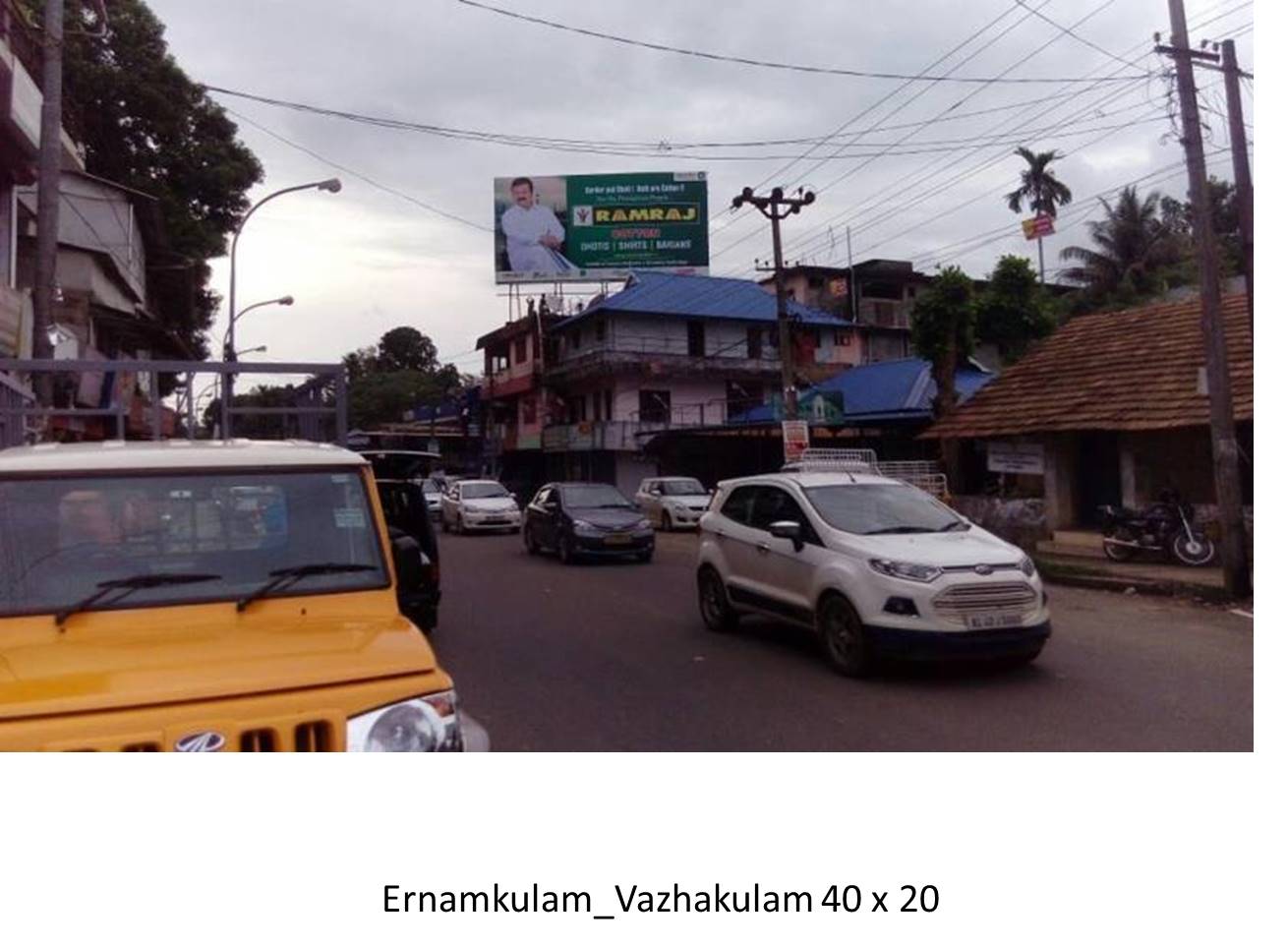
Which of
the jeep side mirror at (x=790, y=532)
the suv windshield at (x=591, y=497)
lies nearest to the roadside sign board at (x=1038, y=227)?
the suv windshield at (x=591, y=497)

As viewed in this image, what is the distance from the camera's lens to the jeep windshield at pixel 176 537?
361 centimetres

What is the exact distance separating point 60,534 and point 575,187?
102 ft

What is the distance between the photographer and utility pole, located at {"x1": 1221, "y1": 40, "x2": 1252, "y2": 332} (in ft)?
37.7

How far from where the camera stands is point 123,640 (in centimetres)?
339

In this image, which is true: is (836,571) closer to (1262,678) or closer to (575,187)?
(1262,678)

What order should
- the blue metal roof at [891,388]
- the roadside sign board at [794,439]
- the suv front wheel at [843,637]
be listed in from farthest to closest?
the blue metal roof at [891,388] → the roadside sign board at [794,439] → the suv front wheel at [843,637]

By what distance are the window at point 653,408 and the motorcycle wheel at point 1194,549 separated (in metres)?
23.6

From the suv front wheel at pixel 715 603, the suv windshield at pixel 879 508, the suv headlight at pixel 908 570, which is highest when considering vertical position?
the suv windshield at pixel 879 508

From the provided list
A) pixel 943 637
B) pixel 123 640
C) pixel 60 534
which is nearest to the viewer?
pixel 123 640

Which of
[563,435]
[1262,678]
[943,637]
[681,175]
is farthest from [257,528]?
[563,435]

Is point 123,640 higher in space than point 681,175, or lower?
lower

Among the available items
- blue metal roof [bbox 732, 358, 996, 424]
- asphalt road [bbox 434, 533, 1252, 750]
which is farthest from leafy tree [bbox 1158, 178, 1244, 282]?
asphalt road [bbox 434, 533, 1252, 750]

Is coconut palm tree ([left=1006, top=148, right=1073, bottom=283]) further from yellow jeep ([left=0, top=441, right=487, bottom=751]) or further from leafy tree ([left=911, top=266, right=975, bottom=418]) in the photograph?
yellow jeep ([left=0, top=441, right=487, bottom=751])

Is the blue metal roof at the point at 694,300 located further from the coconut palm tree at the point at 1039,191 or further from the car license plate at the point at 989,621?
the car license plate at the point at 989,621
